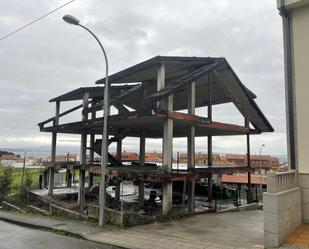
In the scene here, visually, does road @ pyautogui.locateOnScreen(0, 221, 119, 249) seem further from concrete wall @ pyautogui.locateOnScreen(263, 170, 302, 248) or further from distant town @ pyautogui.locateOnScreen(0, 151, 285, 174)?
distant town @ pyautogui.locateOnScreen(0, 151, 285, 174)

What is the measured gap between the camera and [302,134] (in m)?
10.6

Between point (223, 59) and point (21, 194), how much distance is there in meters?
16.0

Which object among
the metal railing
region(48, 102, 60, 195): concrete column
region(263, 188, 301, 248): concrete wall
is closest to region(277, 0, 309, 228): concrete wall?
the metal railing

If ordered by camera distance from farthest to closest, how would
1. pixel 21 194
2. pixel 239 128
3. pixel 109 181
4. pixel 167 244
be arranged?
pixel 21 194 < pixel 239 128 < pixel 109 181 < pixel 167 244

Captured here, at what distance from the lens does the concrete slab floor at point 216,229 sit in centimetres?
933

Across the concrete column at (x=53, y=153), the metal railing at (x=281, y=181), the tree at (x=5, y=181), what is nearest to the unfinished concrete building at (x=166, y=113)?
the concrete column at (x=53, y=153)

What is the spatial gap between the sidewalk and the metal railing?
5.25ft

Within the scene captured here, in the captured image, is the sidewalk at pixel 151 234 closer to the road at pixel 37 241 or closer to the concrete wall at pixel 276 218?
the road at pixel 37 241

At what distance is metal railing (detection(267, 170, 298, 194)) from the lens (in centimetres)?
838

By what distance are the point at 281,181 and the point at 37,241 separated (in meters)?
7.55

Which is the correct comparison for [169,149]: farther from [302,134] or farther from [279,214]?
[279,214]

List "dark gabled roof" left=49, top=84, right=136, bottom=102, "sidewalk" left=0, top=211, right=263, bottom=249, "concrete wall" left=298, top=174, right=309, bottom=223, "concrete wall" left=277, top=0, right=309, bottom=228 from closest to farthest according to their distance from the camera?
"sidewalk" left=0, top=211, right=263, bottom=249 → "concrete wall" left=298, top=174, right=309, bottom=223 → "concrete wall" left=277, top=0, right=309, bottom=228 → "dark gabled roof" left=49, top=84, right=136, bottom=102

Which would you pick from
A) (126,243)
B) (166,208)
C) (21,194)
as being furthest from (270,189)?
(21,194)

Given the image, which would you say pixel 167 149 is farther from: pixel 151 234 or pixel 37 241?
pixel 37 241
